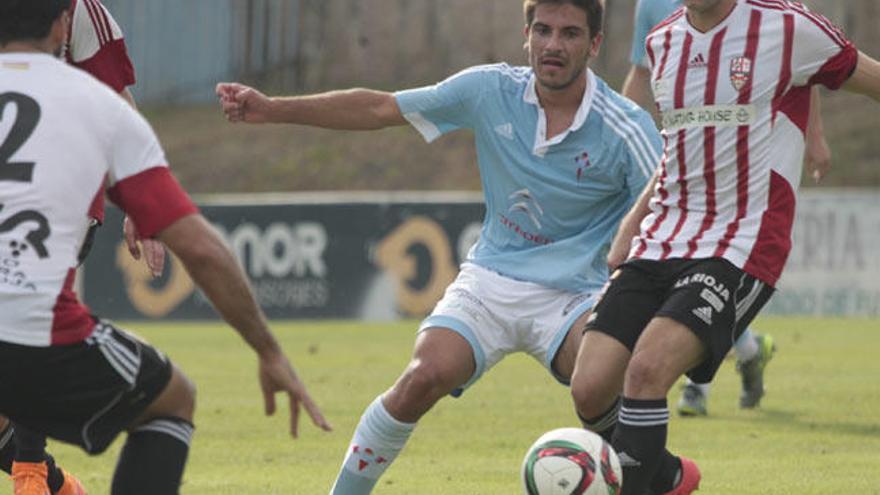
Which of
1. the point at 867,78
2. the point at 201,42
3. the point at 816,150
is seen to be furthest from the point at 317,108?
the point at 201,42

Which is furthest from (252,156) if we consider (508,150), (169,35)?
(508,150)

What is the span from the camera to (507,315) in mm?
7508

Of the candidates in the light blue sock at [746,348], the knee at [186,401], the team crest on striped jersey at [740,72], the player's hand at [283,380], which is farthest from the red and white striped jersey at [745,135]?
the light blue sock at [746,348]

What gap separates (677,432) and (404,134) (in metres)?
20.7

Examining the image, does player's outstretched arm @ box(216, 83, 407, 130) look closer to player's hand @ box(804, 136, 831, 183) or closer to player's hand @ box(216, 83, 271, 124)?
player's hand @ box(216, 83, 271, 124)

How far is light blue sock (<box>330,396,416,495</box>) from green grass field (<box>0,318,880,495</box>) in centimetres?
115

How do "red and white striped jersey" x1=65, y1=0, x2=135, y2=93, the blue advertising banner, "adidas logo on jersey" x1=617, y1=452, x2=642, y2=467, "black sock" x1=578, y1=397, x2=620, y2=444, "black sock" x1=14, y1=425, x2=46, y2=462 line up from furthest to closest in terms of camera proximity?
the blue advertising banner
"red and white striped jersey" x1=65, y1=0, x2=135, y2=93
"black sock" x1=14, y1=425, x2=46, y2=462
"black sock" x1=578, y1=397, x2=620, y2=444
"adidas logo on jersey" x1=617, y1=452, x2=642, y2=467

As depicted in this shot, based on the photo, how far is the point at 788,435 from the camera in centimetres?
1040

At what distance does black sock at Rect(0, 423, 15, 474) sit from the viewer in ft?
24.5

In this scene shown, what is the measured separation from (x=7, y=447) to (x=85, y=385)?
2.37 meters

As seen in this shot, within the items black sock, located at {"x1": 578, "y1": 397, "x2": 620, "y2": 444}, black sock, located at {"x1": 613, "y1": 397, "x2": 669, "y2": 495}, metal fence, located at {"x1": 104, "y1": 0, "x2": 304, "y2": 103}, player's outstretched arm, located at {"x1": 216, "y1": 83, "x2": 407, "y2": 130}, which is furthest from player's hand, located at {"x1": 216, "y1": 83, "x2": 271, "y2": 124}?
metal fence, located at {"x1": 104, "y1": 0, "x2": 304, "y2": 103}

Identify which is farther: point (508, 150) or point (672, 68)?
point (508, 150)

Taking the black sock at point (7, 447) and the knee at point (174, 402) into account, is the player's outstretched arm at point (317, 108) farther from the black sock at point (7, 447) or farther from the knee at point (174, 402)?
the knee at point (174, 402)

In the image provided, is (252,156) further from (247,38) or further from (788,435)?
(788,435)
